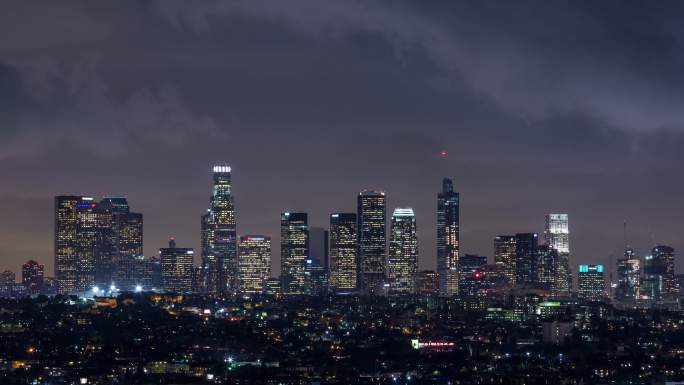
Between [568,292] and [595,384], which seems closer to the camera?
[595,384]

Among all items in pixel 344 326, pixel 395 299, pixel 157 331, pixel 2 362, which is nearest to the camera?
pixel 2 362

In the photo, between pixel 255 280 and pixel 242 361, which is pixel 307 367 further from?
pixel 255 280

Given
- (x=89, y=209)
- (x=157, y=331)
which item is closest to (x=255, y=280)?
(x=89, y=209)

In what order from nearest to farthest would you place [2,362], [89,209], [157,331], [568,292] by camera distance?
1. [2,362]
2. [157,331]
3. [89,209]
4. [568,292]

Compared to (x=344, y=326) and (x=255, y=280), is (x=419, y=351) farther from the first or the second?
(x=255, y=280)

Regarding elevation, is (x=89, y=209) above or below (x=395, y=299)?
above

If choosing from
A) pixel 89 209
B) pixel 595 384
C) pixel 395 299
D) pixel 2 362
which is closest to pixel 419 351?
pixel 595 384
